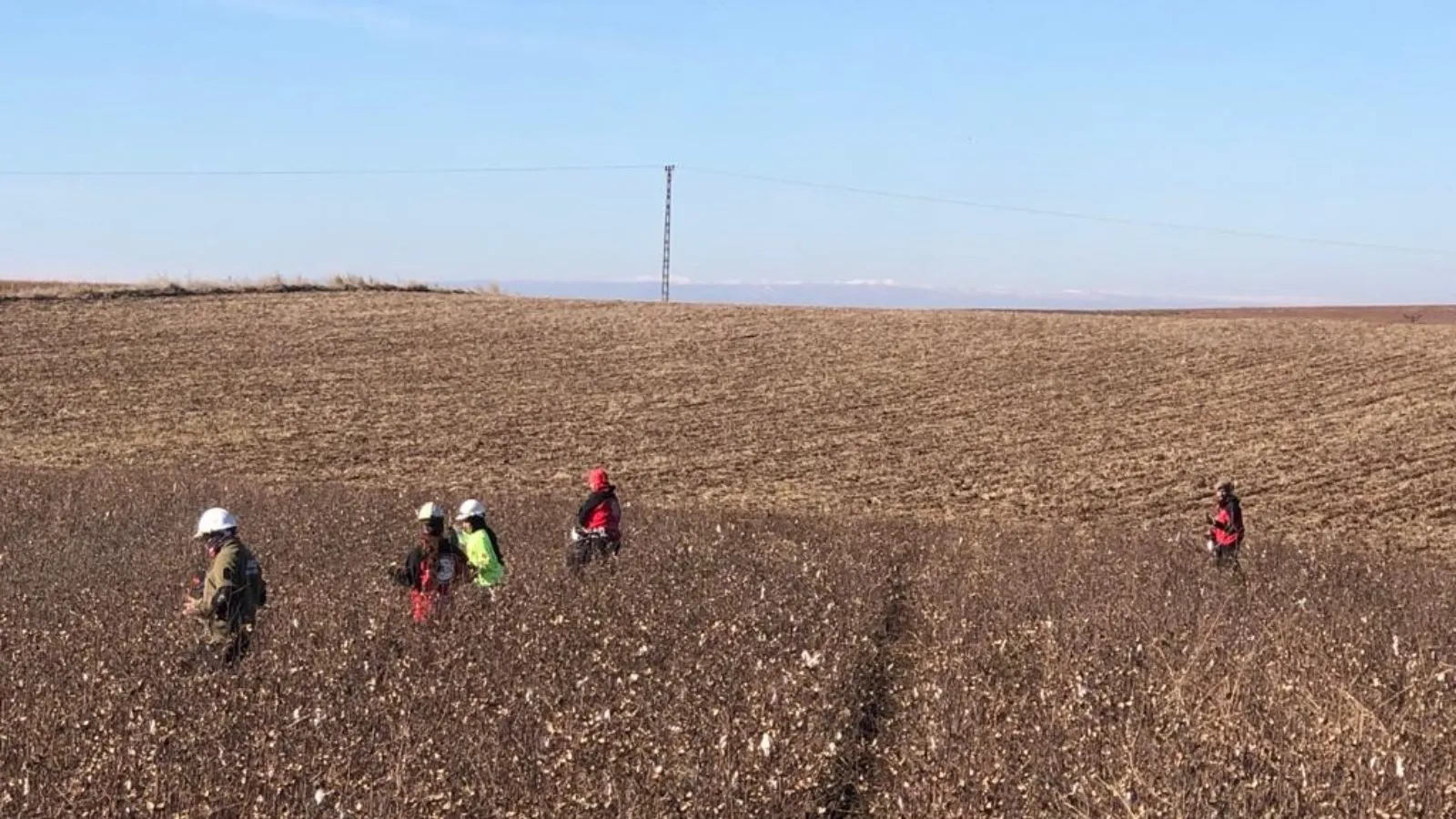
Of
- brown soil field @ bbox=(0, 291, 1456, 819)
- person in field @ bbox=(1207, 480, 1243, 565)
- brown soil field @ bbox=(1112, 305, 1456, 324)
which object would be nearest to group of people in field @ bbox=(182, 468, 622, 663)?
brown soil field @ bbox=(0, 291, 1456, 819)

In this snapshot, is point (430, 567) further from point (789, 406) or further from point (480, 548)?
point (789, 406)

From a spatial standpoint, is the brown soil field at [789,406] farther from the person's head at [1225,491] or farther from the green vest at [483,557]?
the green vest at [483,557]

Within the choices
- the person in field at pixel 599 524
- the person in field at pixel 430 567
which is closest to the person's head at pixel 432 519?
the person in field at pixel 430 567

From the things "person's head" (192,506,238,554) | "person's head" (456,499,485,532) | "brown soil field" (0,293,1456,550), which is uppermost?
"person's head" (192,506,238,554)

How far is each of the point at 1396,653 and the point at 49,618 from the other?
8053 mm

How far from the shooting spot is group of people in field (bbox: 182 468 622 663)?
7301mm

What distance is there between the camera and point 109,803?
486 centimetres

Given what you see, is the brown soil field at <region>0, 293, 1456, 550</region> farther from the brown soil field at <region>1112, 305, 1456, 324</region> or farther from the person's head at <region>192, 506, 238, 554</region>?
the person's head at <region>192, 506, 238, 554</region>

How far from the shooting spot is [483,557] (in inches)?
365

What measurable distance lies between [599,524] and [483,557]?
196 centimetres

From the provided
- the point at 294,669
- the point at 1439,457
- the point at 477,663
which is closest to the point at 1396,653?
the point at 477,663

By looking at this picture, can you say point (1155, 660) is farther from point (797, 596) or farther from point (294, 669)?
point (294, 669)

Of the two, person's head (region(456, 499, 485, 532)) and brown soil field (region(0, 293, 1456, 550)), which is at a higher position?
person's head (region(456, 499, 485, 532))

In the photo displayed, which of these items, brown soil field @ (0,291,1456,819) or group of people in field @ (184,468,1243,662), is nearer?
brown soil field @ (0,291,1456,819)
